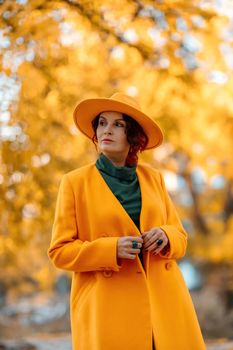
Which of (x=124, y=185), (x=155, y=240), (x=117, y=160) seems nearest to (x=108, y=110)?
(x=117, y=160)

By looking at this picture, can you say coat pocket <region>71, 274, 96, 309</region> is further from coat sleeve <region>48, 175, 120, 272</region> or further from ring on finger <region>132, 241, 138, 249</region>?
ring on finger <region>132, 241, 138, 249</region>

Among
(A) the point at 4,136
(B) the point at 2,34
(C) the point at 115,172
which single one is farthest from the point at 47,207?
(C) the point at 115,172

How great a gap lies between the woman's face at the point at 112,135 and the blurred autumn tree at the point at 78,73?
1.58 metres

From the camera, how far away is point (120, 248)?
2.07 m

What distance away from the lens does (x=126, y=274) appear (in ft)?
7.13

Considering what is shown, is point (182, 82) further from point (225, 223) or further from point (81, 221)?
point (225, 223)

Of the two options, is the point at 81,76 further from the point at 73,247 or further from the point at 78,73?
the point at 73,247

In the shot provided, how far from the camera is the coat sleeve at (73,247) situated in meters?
2.08

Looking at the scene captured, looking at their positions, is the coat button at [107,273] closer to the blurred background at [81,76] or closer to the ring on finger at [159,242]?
the ring on finger at [159,242]

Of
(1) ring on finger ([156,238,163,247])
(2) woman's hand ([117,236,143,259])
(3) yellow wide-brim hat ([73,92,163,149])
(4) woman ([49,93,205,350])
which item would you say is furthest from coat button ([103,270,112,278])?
(3) yellow wide-brim hat ([73,92,163,149])

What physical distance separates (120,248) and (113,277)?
16 centimetres

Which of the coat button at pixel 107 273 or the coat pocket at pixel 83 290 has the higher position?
the coat button at pixel 107 273

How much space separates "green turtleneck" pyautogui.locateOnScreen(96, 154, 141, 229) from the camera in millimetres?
2283

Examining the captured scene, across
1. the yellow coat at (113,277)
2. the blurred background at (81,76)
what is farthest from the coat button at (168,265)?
the blurred background at (81,76)
